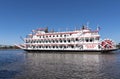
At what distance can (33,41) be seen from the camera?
88062 millimetres

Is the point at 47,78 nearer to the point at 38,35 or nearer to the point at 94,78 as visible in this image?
the point at 94,78

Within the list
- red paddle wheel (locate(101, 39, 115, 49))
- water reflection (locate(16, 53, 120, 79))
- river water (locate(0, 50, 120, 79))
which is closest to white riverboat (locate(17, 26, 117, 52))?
red paddle wheel (locate(101, 39, 115, 49))

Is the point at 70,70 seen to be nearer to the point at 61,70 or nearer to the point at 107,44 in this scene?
the point at 61,70

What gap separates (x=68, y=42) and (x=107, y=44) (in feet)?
50.7

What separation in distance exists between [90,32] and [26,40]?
3085 cm

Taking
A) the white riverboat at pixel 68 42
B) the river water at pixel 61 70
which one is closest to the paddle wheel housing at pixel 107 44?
the white riverboat at pixel 68 42

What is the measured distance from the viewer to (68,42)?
7956 cm

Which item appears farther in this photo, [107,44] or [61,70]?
Answer: [107,44]

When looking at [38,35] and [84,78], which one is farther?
[38,35]

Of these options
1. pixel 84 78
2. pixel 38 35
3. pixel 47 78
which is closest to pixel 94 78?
pixel 84 78

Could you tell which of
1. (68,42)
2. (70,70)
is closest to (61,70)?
(70,70)

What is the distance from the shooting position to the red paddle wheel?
73450mm

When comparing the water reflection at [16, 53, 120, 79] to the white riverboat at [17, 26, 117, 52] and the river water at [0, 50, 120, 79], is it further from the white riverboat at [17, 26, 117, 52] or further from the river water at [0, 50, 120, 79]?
the white riverboat at [17, 26, 117, 52]

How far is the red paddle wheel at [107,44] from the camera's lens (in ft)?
241
